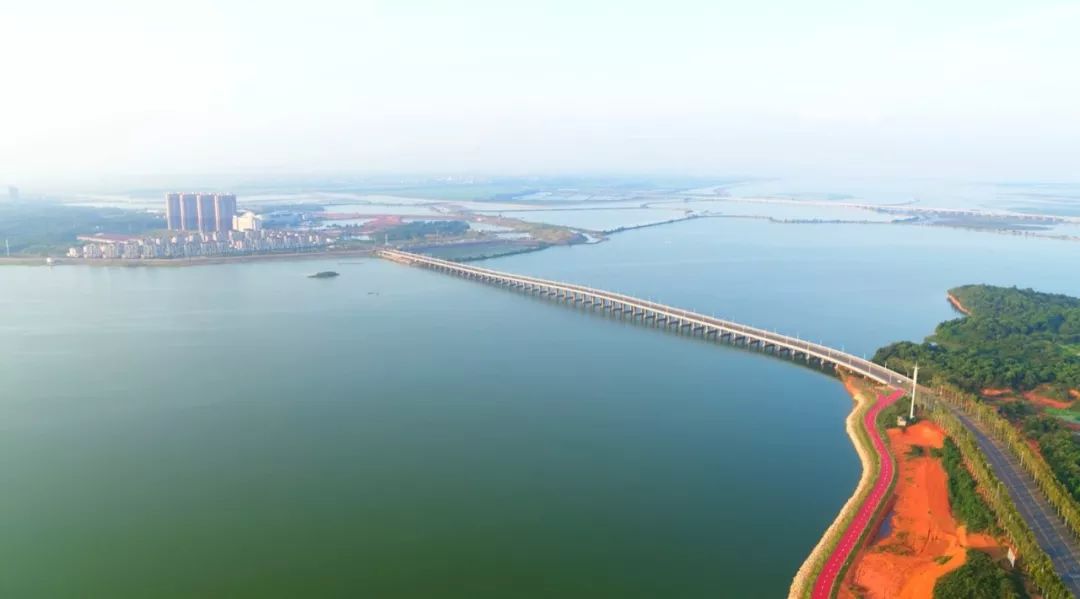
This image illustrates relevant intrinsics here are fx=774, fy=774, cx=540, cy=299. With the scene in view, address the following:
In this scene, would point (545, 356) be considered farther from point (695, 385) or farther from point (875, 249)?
point (875, 249)

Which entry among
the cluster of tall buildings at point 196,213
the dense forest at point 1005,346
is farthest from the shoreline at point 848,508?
the cluster of tall buildings at point 196,213

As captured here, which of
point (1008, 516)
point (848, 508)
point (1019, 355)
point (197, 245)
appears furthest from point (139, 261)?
point (1008, 516)

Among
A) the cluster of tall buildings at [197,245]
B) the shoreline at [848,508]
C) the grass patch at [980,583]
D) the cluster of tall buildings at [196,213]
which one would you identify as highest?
the cluster of tall buildings at [196,213]

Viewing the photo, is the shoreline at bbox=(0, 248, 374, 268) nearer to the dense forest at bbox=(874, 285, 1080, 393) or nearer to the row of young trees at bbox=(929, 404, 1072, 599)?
the dense forest at bbox=(874, 285, 1080, 393)

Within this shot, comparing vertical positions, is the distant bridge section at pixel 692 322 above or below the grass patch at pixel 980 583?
above

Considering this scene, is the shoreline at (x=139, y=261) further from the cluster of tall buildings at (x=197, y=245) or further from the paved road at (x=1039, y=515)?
the paved road at (x=1039, y=515)

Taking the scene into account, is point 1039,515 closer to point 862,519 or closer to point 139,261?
point 862,519
